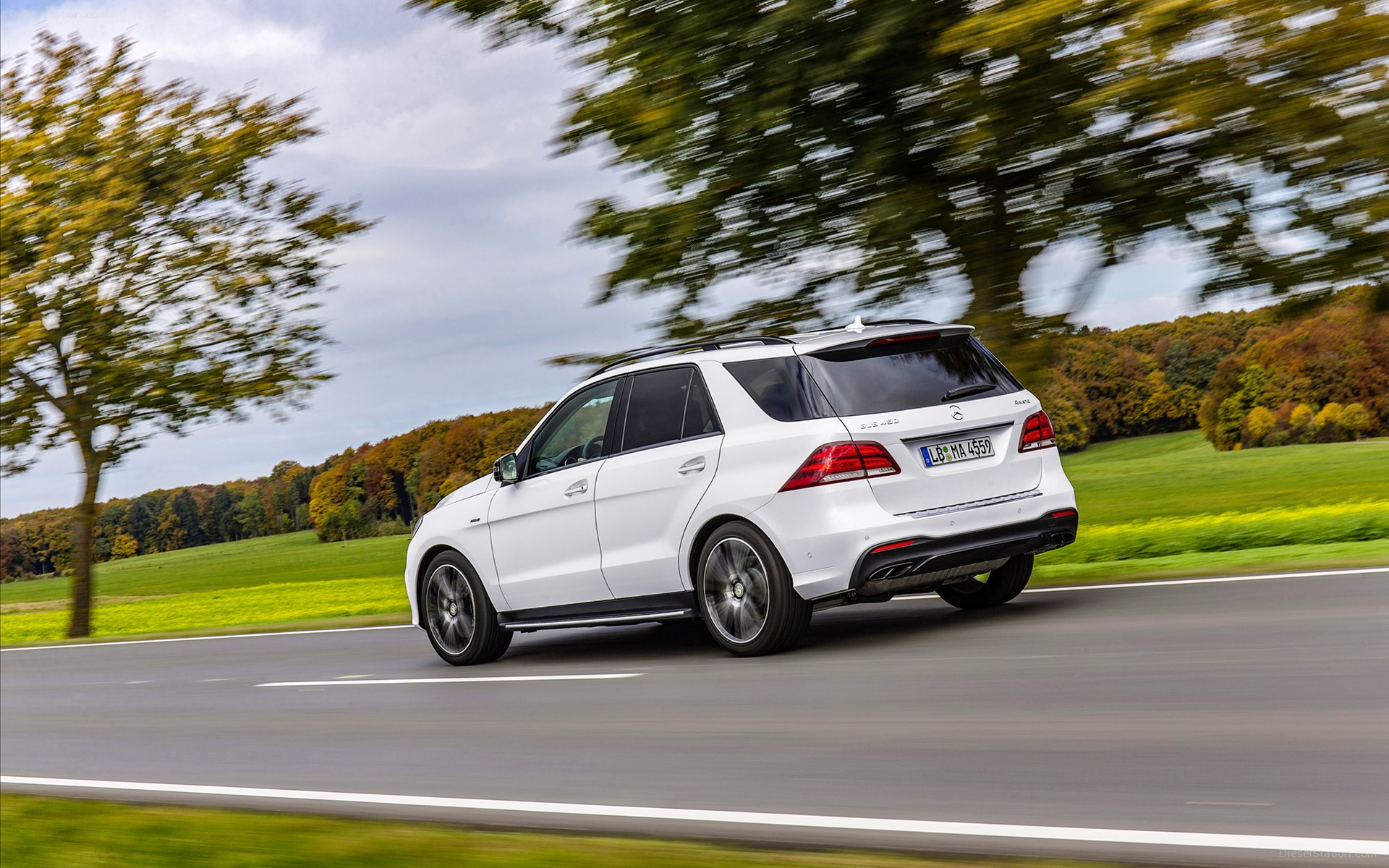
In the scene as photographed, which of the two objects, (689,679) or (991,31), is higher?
(991,31)

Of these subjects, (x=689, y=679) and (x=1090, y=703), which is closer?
(x=1090, y=703)

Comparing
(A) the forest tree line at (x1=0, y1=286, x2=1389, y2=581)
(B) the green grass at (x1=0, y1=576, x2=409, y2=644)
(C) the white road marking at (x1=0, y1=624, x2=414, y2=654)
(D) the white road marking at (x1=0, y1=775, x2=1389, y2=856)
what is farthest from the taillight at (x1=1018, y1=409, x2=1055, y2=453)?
(B) the green grass at (x1=0, y1=576, x2=409, y2=644)

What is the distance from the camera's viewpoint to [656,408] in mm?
8734

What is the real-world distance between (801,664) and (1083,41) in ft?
17.7

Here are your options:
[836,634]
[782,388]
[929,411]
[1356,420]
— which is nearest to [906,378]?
[929,411]

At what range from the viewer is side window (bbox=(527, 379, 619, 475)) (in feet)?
30.0

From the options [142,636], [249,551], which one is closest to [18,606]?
[249,551]

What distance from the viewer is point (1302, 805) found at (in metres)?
4.33

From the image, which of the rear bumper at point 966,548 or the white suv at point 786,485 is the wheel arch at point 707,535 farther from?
the rear bumper at point 966,548

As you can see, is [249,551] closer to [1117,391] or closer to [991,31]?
[1117,391]

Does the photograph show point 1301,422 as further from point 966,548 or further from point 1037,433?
point 966,548

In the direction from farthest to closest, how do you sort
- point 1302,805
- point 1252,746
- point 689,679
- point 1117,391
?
point 1117,391, point 689,679, point 1252,746, point 1302,805

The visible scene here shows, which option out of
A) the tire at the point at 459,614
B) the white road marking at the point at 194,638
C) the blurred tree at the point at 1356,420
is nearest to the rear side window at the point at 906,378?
the tire at the point at 459,614

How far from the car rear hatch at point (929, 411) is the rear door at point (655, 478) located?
0.83 m
